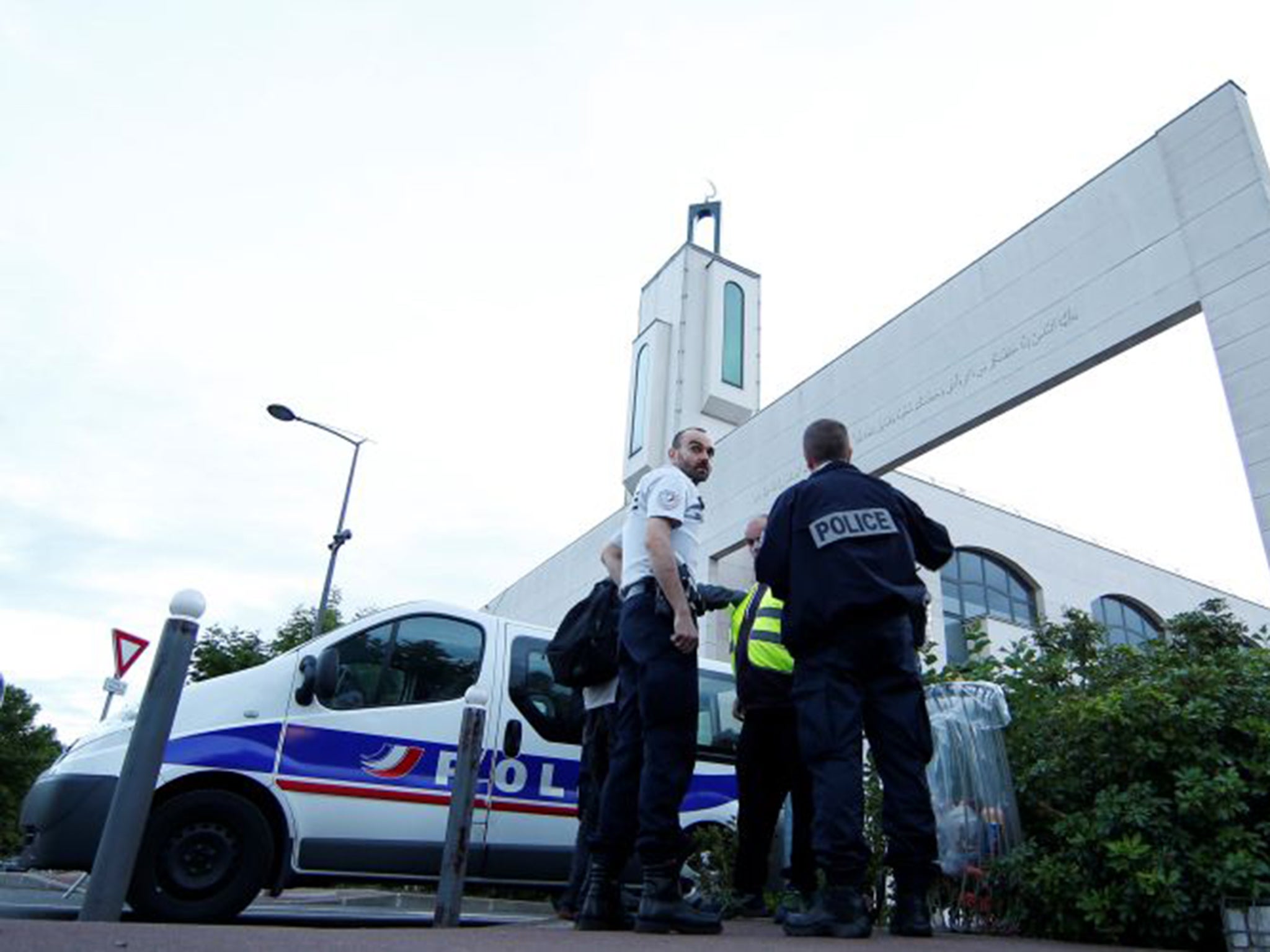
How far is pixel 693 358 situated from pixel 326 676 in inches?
625

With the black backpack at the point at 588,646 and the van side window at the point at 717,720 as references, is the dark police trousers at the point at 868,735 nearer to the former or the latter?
the black backpack at the point at 588,646

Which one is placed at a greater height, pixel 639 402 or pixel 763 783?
pixel 639 402

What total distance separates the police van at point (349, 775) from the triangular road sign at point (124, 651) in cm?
608

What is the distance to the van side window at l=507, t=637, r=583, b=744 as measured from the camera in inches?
235

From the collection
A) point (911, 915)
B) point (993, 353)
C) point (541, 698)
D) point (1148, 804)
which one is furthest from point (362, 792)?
point (993, 353)

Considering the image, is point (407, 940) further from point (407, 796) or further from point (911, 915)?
point (407, 796)

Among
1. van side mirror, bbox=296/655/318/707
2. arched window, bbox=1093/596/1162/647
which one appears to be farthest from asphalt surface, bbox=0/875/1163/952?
arched window, bbox=1093/596/1162/647

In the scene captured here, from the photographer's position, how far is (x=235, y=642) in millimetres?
16562

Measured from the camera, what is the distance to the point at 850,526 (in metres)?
3.28

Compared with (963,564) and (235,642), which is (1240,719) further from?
(963,564)

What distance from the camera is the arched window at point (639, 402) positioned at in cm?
2041

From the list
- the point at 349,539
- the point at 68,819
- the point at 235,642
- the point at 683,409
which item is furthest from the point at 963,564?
the point at 68,819

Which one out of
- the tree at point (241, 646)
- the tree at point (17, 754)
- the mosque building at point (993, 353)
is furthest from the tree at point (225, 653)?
the tree at point (17, 754)

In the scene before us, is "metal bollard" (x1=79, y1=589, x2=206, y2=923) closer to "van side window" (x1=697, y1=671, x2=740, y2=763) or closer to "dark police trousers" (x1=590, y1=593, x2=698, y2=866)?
"dark police trousers" (x1=590, y1=593, x2=698, y2=866)
